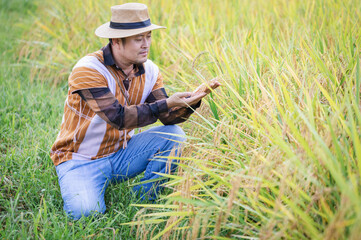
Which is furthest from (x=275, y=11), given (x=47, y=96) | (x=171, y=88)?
(x=47, y=96)

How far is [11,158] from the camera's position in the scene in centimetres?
245

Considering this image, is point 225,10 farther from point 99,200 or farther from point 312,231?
point 312,231

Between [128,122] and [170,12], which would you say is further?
[170,12]

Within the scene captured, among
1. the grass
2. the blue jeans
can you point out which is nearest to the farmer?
the blue jeans

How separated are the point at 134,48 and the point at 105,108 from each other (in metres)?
0.40

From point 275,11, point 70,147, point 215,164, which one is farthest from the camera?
point 275,11

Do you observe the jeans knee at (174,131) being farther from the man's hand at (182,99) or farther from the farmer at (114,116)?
the man's hand at (182,99)

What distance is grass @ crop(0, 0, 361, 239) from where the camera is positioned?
4.60ft

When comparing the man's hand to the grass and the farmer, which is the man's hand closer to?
the farmer

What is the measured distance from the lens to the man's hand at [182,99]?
2.05 metres

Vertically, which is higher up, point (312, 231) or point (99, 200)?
point (312, 231)

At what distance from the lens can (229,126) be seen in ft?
5.88

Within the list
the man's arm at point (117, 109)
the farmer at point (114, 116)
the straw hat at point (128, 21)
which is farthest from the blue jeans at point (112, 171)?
the straw hat at point (128, 21)

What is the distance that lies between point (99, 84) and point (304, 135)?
44.3 inches
